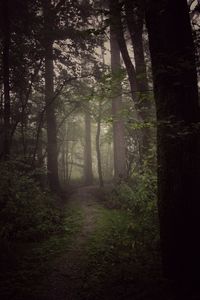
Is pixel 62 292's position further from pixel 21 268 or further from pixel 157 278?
pixel 157 278

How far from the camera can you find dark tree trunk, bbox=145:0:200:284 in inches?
193

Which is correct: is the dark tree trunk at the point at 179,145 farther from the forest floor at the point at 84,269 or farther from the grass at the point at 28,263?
the grass at the point at 28,263

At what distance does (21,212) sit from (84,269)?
412 centimetres

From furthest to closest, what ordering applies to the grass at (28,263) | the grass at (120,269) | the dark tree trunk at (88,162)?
the dark tree trunk at (88,162) < the grass at (28,263) < the grass at (120,269)

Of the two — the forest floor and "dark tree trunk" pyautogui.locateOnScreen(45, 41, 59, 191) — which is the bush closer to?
the forest floor

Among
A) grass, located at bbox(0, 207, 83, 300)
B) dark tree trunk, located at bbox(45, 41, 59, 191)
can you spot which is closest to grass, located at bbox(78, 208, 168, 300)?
grass, located at bbox(0, 207, 83, 300)

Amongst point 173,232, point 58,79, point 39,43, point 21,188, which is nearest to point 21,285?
point 173,232

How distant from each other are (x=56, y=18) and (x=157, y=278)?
44.5ft

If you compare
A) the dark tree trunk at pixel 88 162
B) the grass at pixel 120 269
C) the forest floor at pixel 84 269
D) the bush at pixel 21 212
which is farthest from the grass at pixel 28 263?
the dark tree trunk at pixel 88 162

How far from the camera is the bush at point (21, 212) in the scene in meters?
8.67

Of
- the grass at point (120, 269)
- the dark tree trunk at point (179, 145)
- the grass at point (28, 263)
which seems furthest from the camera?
the grass at point (28, 263)

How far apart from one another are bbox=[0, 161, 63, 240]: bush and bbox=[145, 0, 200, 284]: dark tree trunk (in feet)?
16.8

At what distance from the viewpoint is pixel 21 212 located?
9.69 metres

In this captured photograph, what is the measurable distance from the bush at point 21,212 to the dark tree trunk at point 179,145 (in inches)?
201
